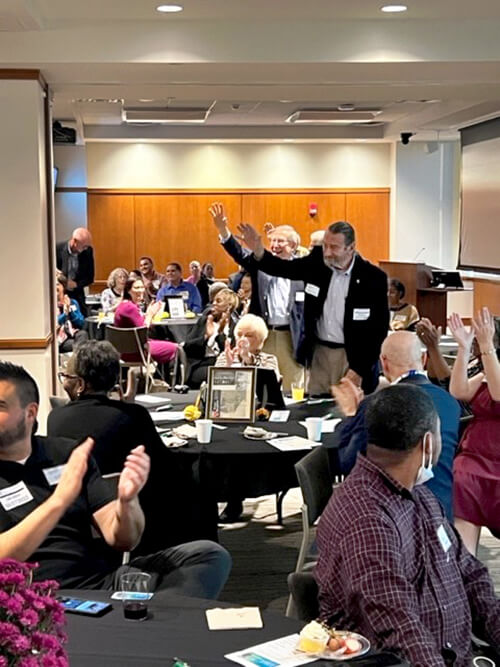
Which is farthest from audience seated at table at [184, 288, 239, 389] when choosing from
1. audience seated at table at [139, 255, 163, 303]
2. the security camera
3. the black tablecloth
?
the security camera

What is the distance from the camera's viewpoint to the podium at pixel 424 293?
13711mm

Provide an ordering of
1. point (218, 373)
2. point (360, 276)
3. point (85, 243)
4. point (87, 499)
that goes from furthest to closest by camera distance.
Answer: point (85, 243) < point (360, 276) < point (218, 373) < point (87, 499)

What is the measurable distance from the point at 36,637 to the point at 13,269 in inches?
235

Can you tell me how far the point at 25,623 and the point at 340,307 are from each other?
15.7 feet

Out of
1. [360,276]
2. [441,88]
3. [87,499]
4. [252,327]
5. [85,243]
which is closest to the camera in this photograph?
[87,499]

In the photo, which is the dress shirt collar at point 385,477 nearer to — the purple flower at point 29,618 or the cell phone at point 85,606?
the cell phone at point 85,606

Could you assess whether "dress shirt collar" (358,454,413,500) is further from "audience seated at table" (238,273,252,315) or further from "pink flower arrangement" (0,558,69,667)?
"audience seated at table" (238,273,252,315)

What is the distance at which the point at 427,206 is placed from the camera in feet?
53.4

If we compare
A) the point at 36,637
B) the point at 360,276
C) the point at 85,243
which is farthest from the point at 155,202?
the point at 36,637

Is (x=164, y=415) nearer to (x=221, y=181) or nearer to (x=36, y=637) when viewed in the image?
(x=36, y=637)

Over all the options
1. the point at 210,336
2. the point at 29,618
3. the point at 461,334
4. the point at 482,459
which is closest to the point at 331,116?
the point at 210,336

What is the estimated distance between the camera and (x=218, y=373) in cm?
511

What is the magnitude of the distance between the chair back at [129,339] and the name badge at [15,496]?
605cm

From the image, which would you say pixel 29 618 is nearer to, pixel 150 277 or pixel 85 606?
pixel 85 606
